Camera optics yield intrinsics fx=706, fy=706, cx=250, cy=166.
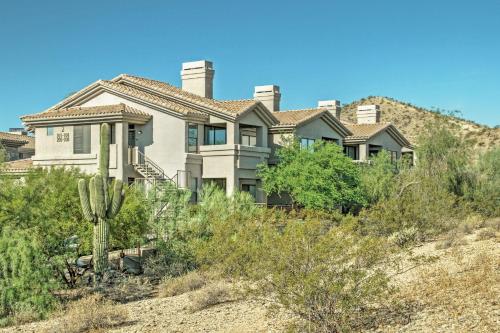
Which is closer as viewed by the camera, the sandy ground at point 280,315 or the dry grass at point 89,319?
the sandy ground at point 280,315

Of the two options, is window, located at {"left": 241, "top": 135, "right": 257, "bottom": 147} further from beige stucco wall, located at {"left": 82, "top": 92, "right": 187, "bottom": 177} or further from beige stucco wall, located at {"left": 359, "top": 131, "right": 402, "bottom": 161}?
beige stucco wall, located at {"left": 359, "top": 131, "right": 402, "bottom": 161}

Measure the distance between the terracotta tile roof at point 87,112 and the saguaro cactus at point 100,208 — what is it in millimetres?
12834

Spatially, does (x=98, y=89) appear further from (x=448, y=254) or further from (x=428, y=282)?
(x=428, y=282)

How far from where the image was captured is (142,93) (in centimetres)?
3731

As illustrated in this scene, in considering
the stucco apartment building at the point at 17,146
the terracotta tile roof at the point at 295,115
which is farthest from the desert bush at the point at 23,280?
the stucco apartment building at the point at 17,146

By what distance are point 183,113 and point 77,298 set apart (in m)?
15.9

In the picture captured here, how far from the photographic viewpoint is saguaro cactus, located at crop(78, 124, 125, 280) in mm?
21797

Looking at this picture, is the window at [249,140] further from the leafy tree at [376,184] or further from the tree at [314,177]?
the leafy tree at [376,184]

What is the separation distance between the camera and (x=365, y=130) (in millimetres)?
51438

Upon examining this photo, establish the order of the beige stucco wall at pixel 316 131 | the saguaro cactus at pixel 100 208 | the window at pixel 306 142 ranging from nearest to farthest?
the saguaro cactus at pixel 100 208, the window at pixel 306 142, the beige stucco wall at pixel 316 131

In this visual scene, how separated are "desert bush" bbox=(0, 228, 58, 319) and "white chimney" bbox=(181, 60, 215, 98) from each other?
23.5 meters

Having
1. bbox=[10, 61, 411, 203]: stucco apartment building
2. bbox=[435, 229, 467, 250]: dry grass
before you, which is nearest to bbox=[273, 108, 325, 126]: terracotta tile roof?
bbox=[10, 61, 411, 203]: stucco apartment building

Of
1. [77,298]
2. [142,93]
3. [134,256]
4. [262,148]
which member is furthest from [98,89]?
[77,298]

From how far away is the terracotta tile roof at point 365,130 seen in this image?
4965 cm
